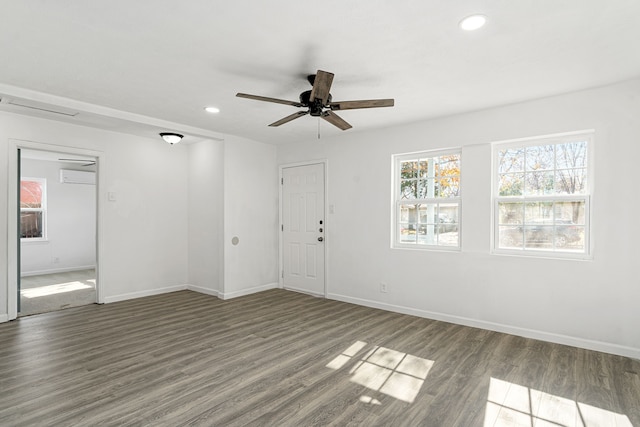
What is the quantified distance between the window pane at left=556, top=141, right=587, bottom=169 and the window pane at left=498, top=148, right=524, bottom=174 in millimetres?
345

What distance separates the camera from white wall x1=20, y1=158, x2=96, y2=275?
7406 millimetres

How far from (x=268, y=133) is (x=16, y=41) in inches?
122

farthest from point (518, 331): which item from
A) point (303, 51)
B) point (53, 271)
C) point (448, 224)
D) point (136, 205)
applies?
point (53, 271)

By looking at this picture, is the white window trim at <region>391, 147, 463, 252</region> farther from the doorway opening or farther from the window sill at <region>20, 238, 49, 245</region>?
the window sill at <region>20, 238, 49, 245</region>

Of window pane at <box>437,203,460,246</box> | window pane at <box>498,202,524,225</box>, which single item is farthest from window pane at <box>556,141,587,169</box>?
window pane at <box>437,203,460,246</box>

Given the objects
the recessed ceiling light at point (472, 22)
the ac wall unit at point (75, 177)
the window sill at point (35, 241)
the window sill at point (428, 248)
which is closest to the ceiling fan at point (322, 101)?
the recessed ceiling light at point (472, 22)

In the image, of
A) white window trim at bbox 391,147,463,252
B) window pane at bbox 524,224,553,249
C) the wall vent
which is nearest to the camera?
the wall vent

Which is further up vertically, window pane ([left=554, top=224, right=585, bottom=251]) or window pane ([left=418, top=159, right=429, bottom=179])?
window pane ([left=418, top=159, right=429, bottom=179])

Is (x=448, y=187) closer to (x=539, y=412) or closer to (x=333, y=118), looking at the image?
(x=333, y=118)

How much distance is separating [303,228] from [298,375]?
10.4 ft

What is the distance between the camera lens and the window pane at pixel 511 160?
389 cm

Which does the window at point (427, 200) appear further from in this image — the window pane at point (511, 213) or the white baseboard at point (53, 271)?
the white baseboard at point (53, 271)

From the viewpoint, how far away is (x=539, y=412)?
91.9 inches

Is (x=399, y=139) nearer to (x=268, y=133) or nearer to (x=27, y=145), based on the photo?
(x=268, y=133)
